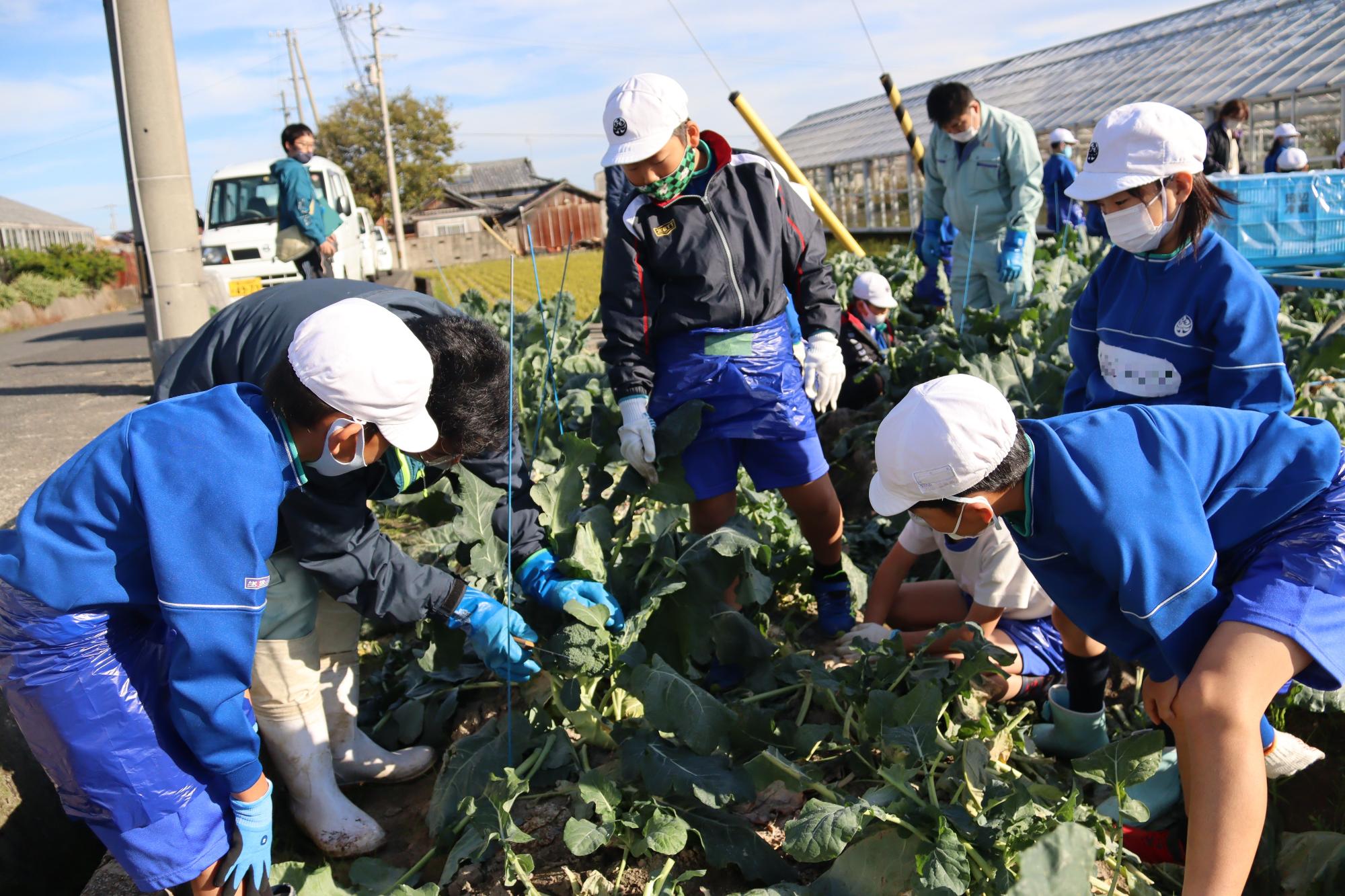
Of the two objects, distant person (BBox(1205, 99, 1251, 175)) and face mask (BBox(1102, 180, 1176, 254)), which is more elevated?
distant person (BBox(1205, 99, 1251, 175))

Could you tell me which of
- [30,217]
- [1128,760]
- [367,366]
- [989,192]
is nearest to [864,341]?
Result: [989,192]

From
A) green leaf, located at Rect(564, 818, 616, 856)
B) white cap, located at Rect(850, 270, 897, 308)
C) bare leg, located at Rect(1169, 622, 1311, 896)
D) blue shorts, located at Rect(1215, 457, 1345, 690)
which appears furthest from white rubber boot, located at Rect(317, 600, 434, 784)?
white cap, located at Rect(850, 270, 897, 308)

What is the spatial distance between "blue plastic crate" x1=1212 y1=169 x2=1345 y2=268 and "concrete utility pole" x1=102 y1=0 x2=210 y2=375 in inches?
212

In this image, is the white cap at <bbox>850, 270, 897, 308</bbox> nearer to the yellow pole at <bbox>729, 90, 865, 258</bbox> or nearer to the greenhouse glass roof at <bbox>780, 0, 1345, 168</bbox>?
the yellow pole at <bbox>729, 90, 865, 258</bbox>

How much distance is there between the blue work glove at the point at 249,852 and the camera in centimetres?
202

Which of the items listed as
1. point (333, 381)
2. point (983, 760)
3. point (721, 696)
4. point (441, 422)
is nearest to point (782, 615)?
point (721, 696)

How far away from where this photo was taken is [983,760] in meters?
2.11

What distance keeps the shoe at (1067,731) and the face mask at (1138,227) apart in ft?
3.69

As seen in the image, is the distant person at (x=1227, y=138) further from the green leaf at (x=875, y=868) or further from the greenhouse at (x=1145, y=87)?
the green leaf at (x=875, y=868)

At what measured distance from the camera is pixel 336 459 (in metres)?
1.98

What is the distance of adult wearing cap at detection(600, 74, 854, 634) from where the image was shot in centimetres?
279

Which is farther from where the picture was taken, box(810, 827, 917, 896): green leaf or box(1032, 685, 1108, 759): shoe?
box(1032, 685, 1108, 759): shoe

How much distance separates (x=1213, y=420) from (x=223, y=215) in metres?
12.9

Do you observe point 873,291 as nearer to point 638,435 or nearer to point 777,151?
point 638,435
